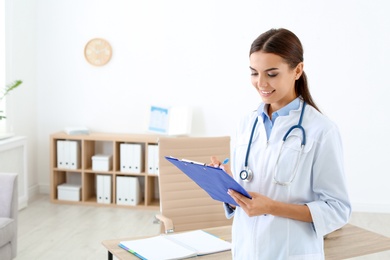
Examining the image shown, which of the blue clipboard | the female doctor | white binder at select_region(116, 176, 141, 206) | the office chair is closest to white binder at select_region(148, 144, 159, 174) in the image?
white binder at select_region(116, 176, 141, 206)

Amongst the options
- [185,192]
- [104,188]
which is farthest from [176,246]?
[104,188]

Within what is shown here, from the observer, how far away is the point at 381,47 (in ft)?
17.2

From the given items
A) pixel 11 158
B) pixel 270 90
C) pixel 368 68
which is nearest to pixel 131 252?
pixel 270 90

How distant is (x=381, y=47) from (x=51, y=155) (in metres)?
3.60

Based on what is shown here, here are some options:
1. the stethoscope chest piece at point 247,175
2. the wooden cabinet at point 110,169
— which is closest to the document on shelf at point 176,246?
the stethoscope chest piece at point 247,175

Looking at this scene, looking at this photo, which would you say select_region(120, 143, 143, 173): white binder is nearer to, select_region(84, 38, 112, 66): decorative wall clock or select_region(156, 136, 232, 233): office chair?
select_region(84, 38, 112, 66): decorative wall clock

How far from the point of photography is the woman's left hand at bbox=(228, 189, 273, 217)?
1.52 m

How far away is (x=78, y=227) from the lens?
470cm

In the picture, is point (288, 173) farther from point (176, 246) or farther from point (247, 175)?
point (176, 246)

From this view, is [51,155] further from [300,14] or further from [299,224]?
[299,224]

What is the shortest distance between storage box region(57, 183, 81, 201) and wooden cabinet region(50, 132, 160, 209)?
0.04 meters

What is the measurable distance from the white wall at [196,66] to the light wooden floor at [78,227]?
1.80 feet

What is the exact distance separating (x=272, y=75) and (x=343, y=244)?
1011 mm

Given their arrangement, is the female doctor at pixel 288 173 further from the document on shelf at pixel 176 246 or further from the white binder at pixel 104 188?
the white binder at pixel 104 188
